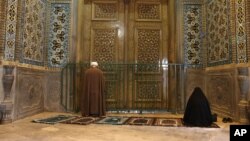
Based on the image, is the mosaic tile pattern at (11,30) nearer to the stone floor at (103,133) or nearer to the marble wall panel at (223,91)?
the stone floor at (103,133)

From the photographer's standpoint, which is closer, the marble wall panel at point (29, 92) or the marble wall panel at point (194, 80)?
the marble wall panel at point (29, 92)

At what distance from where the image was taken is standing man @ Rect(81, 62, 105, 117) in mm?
5027

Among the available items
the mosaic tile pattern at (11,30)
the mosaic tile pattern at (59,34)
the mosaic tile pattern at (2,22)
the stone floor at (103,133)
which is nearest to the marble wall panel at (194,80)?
the stone floor at (103,133)

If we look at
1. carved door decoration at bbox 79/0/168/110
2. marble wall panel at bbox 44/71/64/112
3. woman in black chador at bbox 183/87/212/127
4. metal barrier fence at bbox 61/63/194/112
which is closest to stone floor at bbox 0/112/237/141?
woman in black chador at bbox 183/87/212/127

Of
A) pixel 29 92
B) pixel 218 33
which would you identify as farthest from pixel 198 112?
pixel 29 92

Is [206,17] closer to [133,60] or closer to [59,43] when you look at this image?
[133,60]

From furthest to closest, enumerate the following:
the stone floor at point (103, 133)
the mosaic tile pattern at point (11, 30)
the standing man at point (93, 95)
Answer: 1. the standing man at point (93, 95)
2. the mosaic tile pattern at point (11, 30)
3. the stone floor at point (103, 133)

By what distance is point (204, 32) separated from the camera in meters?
5.86

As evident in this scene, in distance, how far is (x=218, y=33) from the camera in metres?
5.27

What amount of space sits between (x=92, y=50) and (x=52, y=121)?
2.46 meters

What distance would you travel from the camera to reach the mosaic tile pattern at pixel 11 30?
4230 millimetres

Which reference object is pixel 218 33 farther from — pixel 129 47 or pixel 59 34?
pixel 59 34

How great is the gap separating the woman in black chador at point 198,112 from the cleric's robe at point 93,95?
6.13 feet

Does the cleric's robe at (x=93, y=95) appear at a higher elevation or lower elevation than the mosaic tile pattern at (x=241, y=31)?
lower
